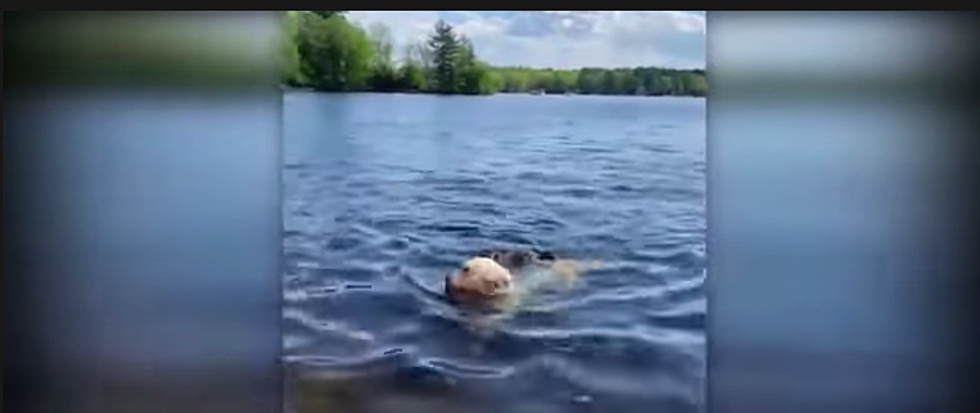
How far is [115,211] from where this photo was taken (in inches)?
116

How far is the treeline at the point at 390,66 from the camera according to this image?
9.38 feet

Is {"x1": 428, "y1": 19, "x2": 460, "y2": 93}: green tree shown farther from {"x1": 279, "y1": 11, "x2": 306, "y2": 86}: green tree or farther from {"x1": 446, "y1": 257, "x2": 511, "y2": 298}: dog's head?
{"x1": 446, "y1": 257, "x2": 511, "y2": 298}: dog's head

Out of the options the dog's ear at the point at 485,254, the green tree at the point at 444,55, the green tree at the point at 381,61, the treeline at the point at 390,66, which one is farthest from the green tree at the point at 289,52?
the dog's ear at the point at 485,254

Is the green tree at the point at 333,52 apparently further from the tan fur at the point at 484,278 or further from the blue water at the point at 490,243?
the tan fur at the point at 484,278

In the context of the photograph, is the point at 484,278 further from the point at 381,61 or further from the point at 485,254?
the point at 381,61

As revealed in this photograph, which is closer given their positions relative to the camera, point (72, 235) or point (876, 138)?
point (876, 138)

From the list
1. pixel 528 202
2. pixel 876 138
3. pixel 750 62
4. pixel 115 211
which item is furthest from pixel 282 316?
pixel 876 138

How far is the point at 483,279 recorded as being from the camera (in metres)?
2.87

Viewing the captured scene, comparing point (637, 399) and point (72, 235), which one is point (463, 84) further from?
point (72, 235)

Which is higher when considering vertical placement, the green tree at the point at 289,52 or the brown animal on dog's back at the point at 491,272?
the green tree at the point at 289,52

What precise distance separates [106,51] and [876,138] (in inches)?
77.6

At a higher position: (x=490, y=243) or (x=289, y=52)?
(x=289, y=52)

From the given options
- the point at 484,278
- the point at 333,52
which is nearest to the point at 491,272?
the point at 484,278

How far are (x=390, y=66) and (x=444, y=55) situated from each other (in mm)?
144
